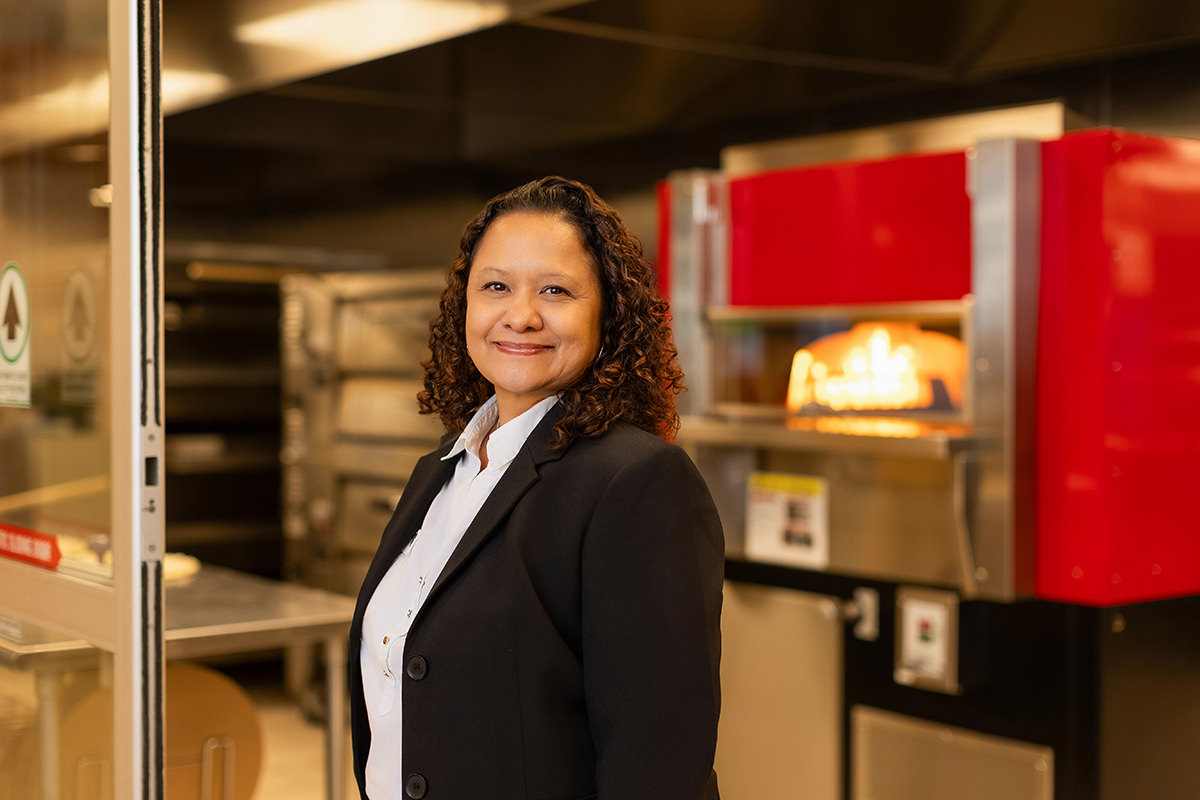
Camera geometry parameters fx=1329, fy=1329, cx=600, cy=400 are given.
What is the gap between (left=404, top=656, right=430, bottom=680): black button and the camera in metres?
1.31

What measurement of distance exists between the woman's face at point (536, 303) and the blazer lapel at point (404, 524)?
180 mm

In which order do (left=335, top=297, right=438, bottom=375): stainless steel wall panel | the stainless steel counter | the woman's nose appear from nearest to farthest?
the woman's nose < the stainless steel counter < (left=335, top=297, right=438, bottom=375): stainless steel wall panel

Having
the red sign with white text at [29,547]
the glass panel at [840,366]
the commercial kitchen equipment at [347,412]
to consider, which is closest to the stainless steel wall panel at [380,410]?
the commercial kitchen equipment at [347,412]

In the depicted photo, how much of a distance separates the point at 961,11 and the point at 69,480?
2078 millimetres

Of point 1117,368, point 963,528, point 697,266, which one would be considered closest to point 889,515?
point 963,528

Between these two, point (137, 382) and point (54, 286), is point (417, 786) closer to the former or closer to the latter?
point (137, 382)

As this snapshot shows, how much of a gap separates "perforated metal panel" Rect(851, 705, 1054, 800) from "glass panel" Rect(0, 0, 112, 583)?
178 centimetres

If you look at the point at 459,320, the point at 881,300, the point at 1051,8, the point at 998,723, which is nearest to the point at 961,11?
the point at 1051,8

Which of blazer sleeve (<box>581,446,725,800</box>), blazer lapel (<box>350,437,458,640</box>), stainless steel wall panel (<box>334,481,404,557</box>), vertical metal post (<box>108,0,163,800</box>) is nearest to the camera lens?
blazer sleeve (<box>581,446,725,800</box>)

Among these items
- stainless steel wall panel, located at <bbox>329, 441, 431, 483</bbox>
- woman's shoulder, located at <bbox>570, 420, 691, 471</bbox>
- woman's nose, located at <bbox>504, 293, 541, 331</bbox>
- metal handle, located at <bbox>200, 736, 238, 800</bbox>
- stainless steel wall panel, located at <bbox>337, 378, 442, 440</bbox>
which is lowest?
metal handle, located at <bbox>200, 736, 238, 800</bbox>

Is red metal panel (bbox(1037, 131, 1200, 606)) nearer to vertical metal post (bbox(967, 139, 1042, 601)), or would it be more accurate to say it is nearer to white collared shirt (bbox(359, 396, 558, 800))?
vertical metal post (bbox(967, 139, 1042, 601))

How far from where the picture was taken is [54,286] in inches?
79.0

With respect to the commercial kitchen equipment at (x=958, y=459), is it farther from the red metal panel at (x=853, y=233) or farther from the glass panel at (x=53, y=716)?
the glass panel at (x=53, y=716)

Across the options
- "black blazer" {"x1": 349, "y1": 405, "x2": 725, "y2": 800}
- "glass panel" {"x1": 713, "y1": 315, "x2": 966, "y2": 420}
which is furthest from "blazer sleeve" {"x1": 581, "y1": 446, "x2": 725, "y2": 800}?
"glass panel" {"x1": 713, "y1": 315, "x2": 966, "y2": 420}
